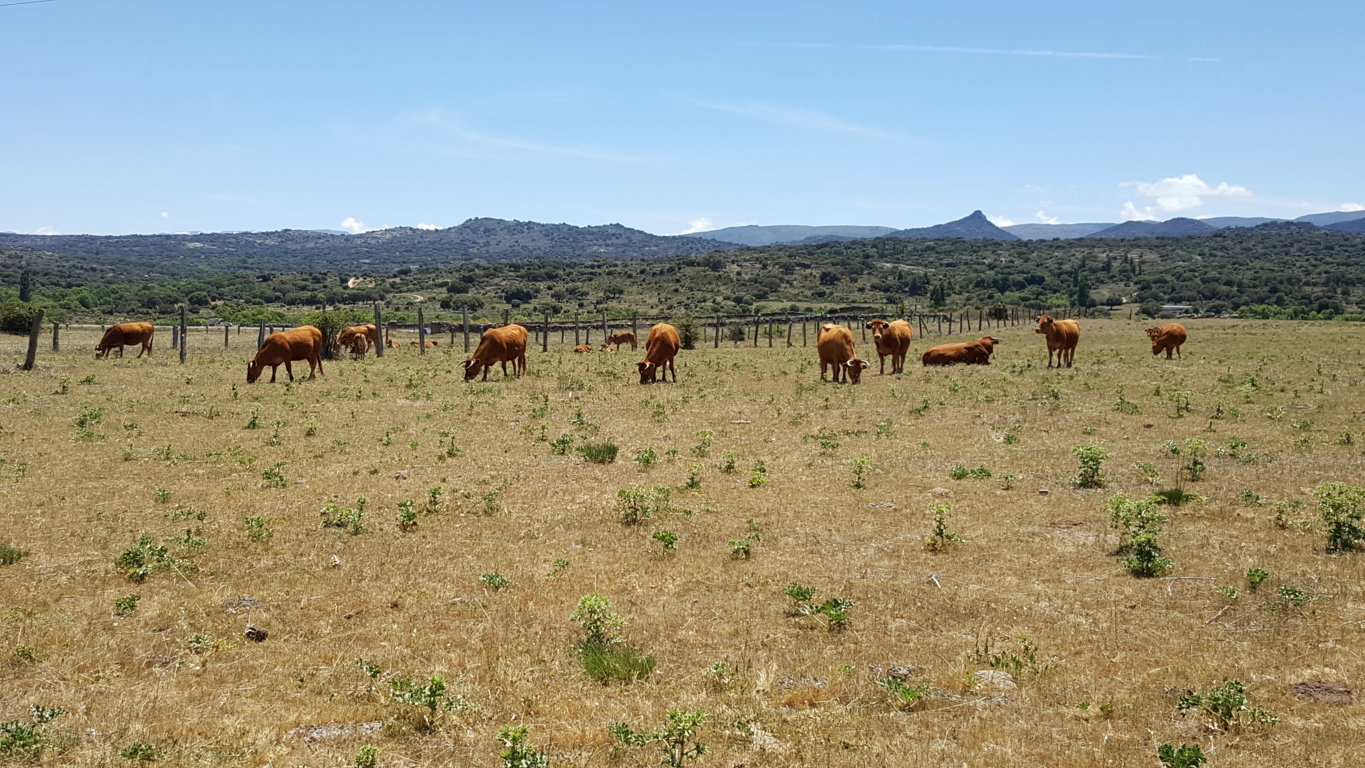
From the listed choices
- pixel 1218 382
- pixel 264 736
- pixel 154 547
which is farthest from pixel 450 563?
pixel 1218 382

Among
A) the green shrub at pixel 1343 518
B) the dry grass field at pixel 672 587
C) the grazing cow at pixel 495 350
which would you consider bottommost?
the dry grass field at pixel 672 587

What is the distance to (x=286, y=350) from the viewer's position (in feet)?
87.0

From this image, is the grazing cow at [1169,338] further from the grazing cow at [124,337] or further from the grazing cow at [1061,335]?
the grazing cow at [124,337]

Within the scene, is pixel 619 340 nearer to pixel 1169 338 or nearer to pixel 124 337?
pixel 124 337

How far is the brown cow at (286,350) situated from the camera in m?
26.2

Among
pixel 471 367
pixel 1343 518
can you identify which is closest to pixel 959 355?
pixel 471 367

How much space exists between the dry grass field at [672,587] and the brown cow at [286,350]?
21.2 feet

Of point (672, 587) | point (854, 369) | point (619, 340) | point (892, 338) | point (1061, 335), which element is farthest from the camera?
point (619, 340)

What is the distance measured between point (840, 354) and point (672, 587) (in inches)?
753

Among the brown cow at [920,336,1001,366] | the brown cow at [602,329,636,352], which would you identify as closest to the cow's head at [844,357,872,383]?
the brown cow at [920,336,1001,366]

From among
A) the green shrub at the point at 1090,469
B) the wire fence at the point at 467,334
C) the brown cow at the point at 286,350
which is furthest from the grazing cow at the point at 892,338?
the brown cow at the point at 286,350

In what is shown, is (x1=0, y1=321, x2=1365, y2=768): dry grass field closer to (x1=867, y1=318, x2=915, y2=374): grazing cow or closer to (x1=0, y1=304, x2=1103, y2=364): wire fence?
(x1=867, y1=318, x2=915, y2=374): grazing cow

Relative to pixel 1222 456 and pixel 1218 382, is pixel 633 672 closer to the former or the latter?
pixel 1222 456

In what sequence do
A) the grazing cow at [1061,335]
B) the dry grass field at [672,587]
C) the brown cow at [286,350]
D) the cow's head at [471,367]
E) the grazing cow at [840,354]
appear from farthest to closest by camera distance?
the grazing cow at [1061,335] < the cow's head at [471,367] < the grazing cow at [840,354] < the brown cow at [286,350] < the dry grass field at [672,587]
